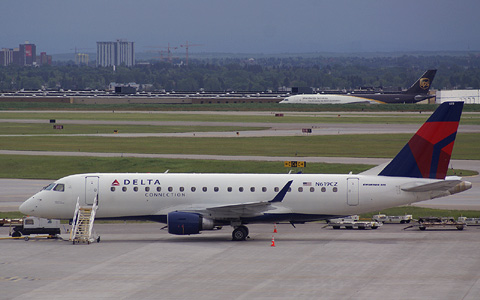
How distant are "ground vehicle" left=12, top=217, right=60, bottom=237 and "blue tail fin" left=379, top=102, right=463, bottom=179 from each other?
18.3 metres

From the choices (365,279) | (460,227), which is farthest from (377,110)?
(365,279)

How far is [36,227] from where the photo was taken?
1651 inches

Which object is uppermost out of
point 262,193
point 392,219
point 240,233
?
point 262,193

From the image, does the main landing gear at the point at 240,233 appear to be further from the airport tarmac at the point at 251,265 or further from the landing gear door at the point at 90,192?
the landing gear door at the point at 90,192

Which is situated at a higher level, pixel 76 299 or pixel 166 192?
pixel 166 192

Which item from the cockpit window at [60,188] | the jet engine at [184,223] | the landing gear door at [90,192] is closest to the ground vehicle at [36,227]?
the cockpit window at [60,188]

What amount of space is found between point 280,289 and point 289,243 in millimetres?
10341

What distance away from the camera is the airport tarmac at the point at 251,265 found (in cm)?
2934

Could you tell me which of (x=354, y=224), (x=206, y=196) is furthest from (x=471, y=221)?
(x=206, y=196)

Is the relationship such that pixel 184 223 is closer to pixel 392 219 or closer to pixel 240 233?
pixel 240 233

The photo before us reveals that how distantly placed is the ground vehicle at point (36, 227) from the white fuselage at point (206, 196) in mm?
1062

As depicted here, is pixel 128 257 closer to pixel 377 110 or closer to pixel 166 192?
pixel 166 192

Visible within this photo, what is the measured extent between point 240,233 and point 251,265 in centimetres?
652

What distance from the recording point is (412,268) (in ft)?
110
